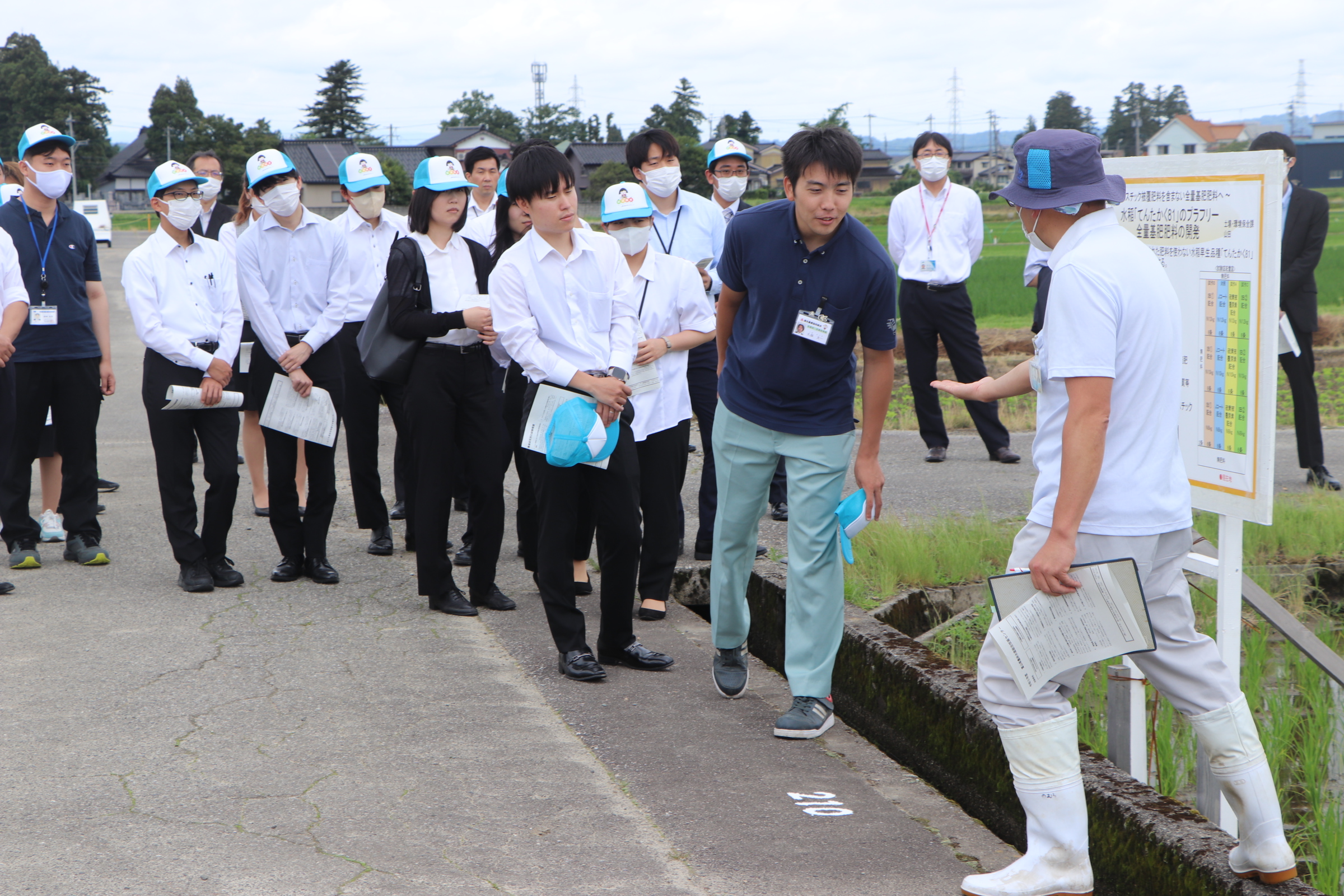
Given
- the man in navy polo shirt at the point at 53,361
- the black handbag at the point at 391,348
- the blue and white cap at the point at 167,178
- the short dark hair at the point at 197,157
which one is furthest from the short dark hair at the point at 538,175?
the short dark hair at the point at 197,157

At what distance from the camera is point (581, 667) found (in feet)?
14.9

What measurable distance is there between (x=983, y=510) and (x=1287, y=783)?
10.1 feet

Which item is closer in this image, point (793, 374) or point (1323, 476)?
point (793, 374)

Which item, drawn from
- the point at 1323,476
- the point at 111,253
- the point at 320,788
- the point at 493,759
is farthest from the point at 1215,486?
the point at 111,253

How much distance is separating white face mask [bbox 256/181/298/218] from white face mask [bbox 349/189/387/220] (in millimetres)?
389

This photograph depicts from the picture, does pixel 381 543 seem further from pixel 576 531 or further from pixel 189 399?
pixel 576 531

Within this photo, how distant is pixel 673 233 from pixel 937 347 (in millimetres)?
2566

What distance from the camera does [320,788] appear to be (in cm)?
351

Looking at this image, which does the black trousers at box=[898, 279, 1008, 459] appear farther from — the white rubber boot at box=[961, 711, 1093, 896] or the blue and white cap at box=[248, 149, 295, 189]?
the white rubber boot at box=[961, 711, 1093, 896]

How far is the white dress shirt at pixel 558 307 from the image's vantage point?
14.6 feet

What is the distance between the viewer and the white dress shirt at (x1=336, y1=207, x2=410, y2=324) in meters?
6.80

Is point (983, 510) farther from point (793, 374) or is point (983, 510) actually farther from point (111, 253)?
point (111, 253)

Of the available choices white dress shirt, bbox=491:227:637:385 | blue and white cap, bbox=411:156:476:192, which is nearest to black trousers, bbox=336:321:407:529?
blue and white cap, bbox=411:156:476:192

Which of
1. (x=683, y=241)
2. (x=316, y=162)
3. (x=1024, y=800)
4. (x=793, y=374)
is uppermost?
(x=316, y=162)
